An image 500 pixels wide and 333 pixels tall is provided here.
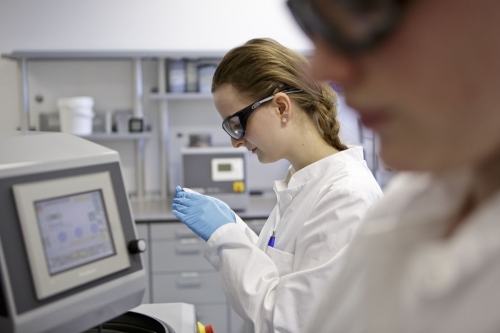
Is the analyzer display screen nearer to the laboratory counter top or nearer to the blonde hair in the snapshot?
the laboratory counter top

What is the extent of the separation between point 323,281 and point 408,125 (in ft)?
3.48

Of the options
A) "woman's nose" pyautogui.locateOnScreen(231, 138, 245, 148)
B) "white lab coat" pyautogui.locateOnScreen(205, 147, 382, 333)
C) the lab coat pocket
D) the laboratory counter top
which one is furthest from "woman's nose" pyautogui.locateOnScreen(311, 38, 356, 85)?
the laboratory counter top

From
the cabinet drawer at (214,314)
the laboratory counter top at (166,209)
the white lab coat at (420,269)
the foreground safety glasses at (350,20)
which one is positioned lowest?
the cabinet drawer at (214,314)

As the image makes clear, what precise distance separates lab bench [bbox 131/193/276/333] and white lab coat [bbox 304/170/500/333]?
3.01 metres

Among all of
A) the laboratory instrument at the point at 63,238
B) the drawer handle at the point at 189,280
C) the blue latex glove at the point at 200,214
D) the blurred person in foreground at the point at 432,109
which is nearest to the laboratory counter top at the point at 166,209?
the drawer handle at the point at 189,280

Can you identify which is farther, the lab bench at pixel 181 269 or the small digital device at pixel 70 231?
the lab bench at pixel 181 269

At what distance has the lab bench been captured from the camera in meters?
3.46

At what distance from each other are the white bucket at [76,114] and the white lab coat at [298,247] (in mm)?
2616

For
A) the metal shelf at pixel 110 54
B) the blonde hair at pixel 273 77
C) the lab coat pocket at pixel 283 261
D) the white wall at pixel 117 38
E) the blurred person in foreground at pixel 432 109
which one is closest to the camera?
the blurred person in foreground at pixel 432 109

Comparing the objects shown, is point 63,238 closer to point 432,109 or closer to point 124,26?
point 432,109

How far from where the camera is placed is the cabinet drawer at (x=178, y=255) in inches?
136

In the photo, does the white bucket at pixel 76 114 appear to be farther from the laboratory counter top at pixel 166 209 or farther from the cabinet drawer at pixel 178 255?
the cabinet drawer at pixel 178 255

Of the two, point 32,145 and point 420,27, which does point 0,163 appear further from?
point 420,27

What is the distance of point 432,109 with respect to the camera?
1.03 feet
